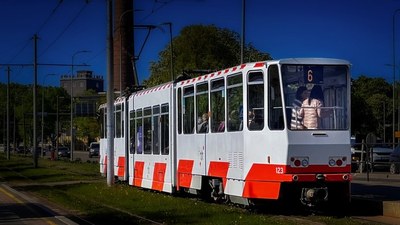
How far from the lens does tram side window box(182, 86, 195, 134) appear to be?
18.6m

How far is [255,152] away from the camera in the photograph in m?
15.0

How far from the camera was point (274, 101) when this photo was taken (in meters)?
14.8

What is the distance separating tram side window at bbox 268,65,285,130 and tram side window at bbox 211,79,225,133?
1.95 metres

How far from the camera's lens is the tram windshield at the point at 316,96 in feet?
48.6

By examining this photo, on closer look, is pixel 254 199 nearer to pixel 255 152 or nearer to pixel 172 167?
pixel 255 152

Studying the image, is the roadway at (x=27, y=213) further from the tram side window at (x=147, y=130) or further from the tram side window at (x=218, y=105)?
the tram side window at (x=218, y=105)

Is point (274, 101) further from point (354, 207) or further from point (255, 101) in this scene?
point (354, 207)

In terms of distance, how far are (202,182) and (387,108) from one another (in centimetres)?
8190

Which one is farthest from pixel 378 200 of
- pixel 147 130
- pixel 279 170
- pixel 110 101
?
pixel 110 101

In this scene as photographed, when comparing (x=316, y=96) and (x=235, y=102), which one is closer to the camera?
(x=316, y=96)

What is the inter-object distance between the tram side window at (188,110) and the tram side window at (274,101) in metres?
4.11

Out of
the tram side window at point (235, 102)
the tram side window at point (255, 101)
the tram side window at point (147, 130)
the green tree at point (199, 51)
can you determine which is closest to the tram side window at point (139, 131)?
the tram side window at point (147, 130)

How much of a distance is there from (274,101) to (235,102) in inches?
53.3

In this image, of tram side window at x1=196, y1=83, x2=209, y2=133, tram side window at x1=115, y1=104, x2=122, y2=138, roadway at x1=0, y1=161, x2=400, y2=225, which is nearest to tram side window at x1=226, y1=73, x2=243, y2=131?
tram side window at x1=196, y1=83, x2=209, y2=133
